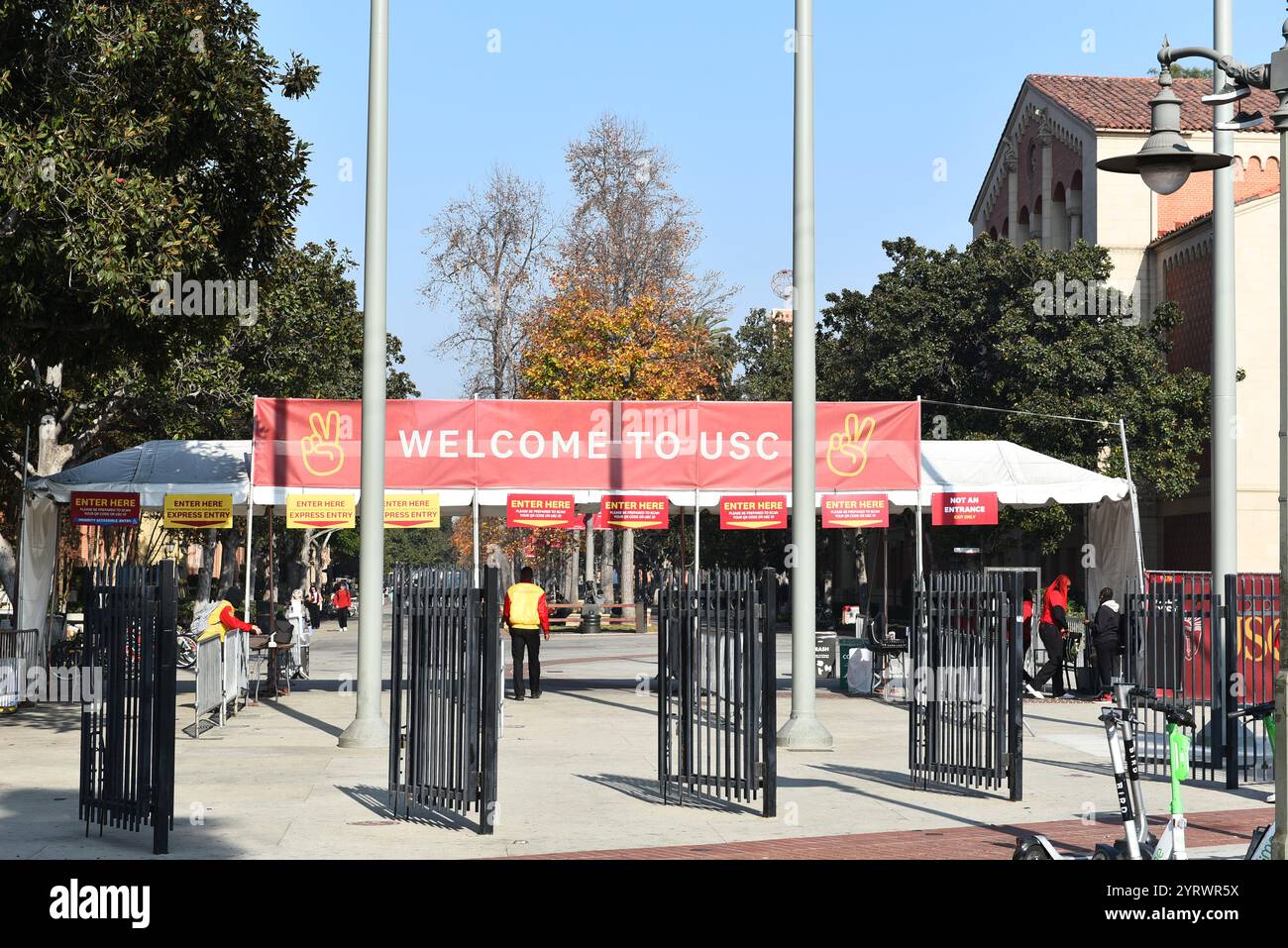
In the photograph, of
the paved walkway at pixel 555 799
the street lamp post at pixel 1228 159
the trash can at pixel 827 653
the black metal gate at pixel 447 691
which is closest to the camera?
the street lamp post at pixel 1228 159

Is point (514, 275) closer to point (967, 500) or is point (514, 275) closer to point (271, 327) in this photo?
point (271, 327)

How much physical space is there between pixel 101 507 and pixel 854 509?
34.4ft

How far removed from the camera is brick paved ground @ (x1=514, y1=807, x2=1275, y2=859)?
30.9 ft

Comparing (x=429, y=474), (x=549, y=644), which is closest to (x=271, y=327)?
(x=549, y=644)

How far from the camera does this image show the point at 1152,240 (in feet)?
147

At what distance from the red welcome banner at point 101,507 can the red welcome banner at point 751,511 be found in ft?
26.7

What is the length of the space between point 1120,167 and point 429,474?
13695 mm

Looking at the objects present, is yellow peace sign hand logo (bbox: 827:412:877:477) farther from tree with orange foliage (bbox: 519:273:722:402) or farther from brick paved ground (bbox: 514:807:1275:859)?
tree with orange foliage (bbox: 519:273:722:402)

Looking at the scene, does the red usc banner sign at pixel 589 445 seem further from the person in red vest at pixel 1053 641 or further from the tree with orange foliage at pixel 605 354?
the tree with orange foliage at pixel 605 354

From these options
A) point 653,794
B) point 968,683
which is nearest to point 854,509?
→ point 968,683

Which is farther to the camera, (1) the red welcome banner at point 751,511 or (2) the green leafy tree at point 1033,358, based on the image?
(2) the green leafy tree at point 1033,358

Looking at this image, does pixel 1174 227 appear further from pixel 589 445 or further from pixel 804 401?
pixel 804 401

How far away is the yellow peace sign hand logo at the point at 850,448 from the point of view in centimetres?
2192

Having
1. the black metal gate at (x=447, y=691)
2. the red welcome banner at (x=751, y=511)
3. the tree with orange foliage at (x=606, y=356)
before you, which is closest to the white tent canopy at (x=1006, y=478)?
the red welcome banner at (x=751, y=511)
